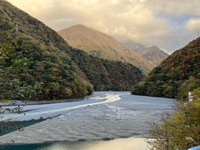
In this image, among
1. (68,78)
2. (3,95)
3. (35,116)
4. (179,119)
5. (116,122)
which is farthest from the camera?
(68,78)

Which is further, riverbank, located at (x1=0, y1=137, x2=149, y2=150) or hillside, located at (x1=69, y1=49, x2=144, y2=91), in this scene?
hillside, located at (x1=69, y1=49, x2=144, y2=91)

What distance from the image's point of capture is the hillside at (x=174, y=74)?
5341 cm

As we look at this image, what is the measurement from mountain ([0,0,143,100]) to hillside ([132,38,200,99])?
12.3 meters

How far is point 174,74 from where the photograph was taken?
56156 millimetres

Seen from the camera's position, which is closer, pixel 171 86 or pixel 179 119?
pixel 179 119

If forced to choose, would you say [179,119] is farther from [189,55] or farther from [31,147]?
[189,55]

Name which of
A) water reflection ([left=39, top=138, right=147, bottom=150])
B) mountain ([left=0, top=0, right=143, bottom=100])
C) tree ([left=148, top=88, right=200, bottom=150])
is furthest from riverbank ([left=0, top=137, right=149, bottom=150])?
tree ([left=148, top=88, right=200, bottom=150])

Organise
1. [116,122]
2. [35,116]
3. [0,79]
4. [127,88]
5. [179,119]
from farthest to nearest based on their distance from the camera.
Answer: [127,88], [35,116], [116,122], [179,119], [0,79]

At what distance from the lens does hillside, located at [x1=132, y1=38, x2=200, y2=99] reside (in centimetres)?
5341

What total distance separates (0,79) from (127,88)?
100348mm

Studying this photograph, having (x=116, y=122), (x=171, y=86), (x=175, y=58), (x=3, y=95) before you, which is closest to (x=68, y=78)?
(x=171, y=86)

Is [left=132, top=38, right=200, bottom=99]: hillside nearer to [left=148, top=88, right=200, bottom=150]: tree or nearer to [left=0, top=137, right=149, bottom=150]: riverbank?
[left=0, top=137, right=149, bottom=150]: riverbank

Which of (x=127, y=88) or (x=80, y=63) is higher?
(x=80, y=63)

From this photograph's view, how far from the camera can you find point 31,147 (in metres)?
15.2
